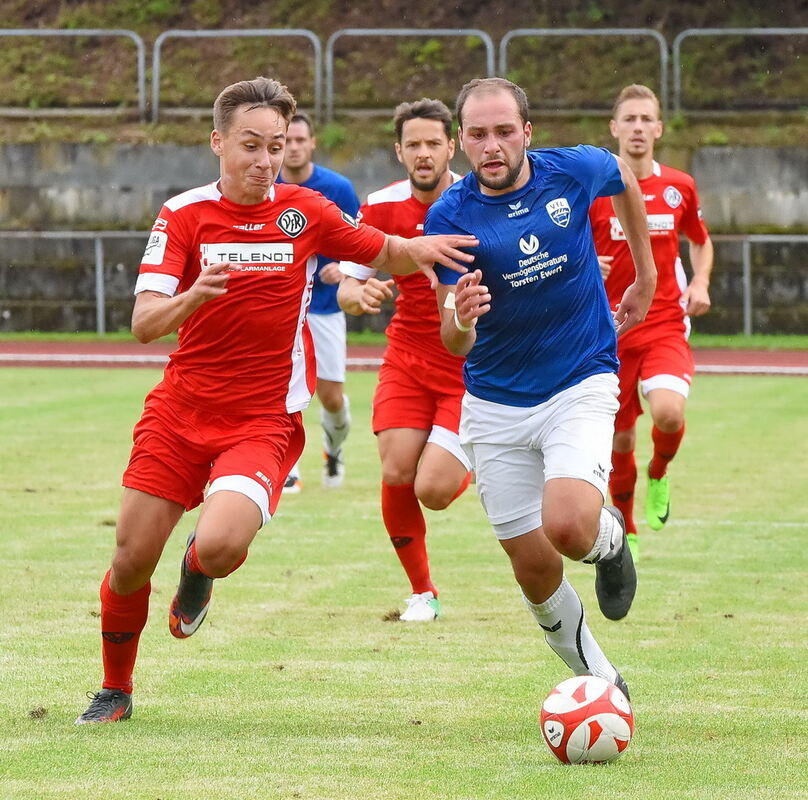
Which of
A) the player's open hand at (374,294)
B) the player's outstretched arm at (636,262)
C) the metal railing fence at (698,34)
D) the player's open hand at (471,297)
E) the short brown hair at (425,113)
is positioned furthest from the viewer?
the metal railing fence at (698,34)

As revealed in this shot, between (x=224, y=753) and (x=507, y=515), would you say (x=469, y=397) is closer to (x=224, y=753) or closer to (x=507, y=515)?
(x=507, y=515)

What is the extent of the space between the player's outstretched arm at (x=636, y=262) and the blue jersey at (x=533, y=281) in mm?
471

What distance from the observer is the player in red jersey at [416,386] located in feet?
24.8

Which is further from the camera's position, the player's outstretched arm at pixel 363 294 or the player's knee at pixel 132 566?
the player's outstretched arm at pixel 363 294

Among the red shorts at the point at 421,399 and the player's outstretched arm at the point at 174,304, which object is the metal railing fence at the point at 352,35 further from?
the player's outstretched arm at the point at 174,304

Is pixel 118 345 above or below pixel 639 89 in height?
below

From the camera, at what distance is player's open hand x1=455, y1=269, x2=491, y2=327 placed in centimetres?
538

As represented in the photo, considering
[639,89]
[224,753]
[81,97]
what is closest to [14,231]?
[81,97]

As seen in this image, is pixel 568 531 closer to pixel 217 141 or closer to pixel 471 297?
pixel 471 297

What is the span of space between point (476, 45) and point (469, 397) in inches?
847

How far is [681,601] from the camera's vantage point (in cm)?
774

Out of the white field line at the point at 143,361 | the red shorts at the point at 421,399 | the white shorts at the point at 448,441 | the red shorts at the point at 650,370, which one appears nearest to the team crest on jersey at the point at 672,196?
the red shorts at the point at 650,370

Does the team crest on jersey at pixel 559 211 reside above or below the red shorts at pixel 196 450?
above

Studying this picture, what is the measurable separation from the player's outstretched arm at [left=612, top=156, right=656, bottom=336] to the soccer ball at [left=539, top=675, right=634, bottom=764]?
176 cm
